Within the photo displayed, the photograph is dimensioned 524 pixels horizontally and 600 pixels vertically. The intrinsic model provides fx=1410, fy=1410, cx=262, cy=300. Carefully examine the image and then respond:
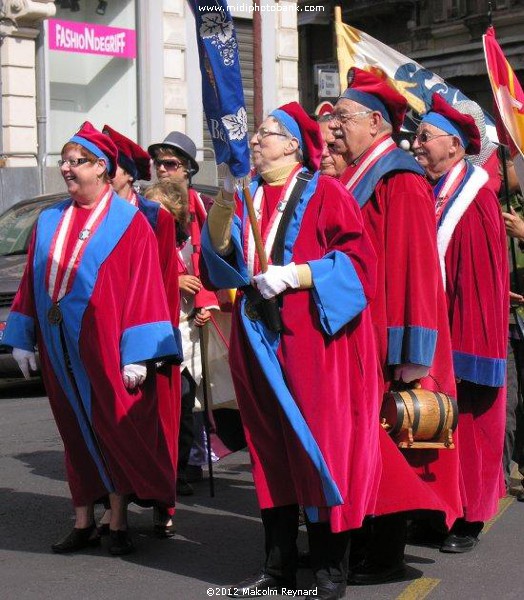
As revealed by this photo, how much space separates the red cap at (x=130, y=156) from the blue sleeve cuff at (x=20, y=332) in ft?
3.59

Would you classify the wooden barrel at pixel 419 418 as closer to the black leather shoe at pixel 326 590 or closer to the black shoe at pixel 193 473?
the black leather shoe at pixel 326 590

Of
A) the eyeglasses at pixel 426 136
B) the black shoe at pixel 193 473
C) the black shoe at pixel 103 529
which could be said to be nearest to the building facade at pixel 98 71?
the black shoe at pixel 193 473

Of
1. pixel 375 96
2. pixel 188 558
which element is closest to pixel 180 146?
pixel 375 96

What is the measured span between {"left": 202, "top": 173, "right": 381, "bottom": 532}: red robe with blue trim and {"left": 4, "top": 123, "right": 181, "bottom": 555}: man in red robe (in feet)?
2.28

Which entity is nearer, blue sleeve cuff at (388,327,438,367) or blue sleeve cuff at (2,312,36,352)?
blue sleeve cuff at (388,327,438,367)

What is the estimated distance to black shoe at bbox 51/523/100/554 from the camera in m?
6.24

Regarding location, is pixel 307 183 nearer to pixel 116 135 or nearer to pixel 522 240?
pixel 116 135

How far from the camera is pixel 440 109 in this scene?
6.58 m

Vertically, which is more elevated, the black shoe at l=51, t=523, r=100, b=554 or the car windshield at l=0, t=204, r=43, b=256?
the car windshield at l=0, t=204, r=43, b=256

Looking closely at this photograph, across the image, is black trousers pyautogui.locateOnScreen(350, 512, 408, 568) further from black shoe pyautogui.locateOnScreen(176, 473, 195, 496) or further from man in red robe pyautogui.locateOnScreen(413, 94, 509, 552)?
black shoe pyautogui.locateOnScreen(176, 473, 195, 496)

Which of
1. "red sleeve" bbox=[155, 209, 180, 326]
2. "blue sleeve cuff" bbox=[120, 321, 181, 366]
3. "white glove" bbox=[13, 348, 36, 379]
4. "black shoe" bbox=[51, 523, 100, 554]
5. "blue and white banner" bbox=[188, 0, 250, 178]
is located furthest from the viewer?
"red sleeve" bbox=[155, 209, 180, 326]

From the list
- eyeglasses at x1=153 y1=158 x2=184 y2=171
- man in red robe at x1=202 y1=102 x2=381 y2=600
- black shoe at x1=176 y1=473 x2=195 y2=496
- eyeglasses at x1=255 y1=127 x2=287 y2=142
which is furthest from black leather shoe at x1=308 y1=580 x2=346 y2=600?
eyeglasses at x1=153 y1=158 x2=184 y2=171

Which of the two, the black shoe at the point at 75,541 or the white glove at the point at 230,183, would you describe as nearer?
the white glove at the point at 230,183

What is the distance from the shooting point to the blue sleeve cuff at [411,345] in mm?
5629
